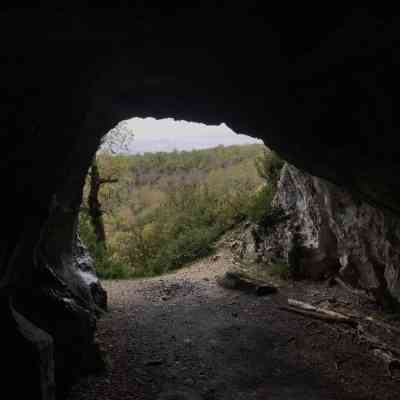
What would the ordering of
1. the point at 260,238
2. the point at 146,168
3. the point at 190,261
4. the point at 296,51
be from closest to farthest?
1. the point at 296,51
2. the point at 260,238
3. the point at 190,261
4. the point at 146,168

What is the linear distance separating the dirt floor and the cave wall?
4.31ft

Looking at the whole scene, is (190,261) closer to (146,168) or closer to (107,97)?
(107,97)

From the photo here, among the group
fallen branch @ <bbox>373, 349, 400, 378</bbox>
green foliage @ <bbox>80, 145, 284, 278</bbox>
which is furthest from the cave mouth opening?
fallen branch @ <bbox>373, 349, 400, 378</bbox>

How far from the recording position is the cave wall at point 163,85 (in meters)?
3.30

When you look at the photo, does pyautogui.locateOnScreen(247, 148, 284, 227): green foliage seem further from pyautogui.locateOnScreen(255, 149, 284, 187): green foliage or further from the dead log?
the dead log

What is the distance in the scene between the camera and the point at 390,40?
10.4 feet

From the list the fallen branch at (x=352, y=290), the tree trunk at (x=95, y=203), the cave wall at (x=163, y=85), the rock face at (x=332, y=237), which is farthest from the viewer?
the tree trunk at (x=95, y=203)

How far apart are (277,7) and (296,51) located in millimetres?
710

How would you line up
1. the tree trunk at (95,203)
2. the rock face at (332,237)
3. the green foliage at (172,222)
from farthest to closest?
the tree trunk at (95,203)
the green foliage at (172,222)
the rock face at (332,237)

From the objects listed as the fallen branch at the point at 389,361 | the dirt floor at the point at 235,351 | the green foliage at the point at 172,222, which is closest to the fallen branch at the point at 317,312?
the dirt floor at the point at 235,351

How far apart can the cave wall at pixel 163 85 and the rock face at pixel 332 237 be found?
1881 mm

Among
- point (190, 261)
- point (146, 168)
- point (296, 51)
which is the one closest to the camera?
point (296, 51)

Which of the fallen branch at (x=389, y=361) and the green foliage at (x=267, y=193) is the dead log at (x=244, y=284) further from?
the fallen branch at (x=389, y=361)

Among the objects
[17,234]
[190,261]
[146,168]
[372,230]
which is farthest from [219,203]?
[146,168]
